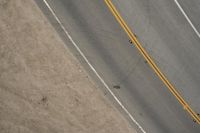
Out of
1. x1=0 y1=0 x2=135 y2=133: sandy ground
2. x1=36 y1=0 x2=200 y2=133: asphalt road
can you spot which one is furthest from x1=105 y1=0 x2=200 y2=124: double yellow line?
x1=0 y1=0 x2=135 y2=133: sandy ground

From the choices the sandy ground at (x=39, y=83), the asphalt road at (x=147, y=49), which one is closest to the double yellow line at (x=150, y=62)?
the asphalt road at (x=147, y=49)

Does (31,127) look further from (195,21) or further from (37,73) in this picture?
(195,21)

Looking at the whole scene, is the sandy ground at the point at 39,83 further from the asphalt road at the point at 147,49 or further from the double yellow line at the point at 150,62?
the double yellow line at the point at 150,62

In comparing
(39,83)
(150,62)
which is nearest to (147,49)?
(150,62)

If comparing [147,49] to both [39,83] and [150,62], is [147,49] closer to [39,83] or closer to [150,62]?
[150,62]

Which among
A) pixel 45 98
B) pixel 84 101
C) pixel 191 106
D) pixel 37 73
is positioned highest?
pixel 37 73

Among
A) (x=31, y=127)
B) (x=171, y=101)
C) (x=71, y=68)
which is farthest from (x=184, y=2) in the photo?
(x=31, y=127)
